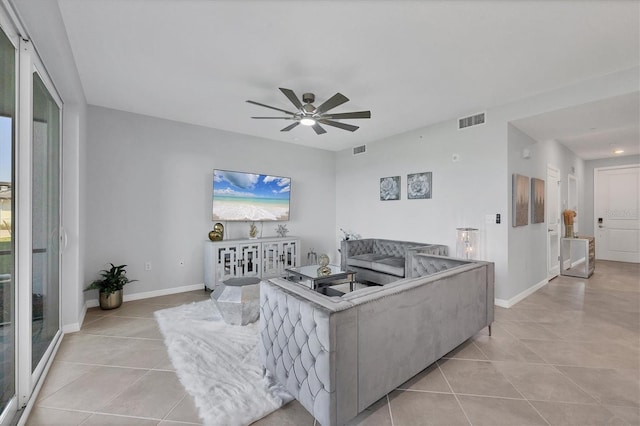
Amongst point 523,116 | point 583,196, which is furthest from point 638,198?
point 523,116

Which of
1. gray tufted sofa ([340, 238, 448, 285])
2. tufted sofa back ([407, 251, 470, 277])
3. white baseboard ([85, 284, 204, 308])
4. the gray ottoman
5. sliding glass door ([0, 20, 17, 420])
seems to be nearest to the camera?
Result: sliding glass door ([0, 20, 17, 420])

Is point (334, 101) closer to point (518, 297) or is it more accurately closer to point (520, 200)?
point (520, 200)

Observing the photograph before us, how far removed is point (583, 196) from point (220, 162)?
875cm

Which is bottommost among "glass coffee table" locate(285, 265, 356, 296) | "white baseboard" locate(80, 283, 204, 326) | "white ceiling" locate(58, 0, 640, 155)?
"white baseboard" locate(80, 283, 204, 326)

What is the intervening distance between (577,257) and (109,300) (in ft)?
29.6

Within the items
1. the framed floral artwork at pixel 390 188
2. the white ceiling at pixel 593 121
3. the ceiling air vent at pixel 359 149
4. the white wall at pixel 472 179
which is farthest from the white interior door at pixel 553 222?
the ceiling air vent at pixel 359 149

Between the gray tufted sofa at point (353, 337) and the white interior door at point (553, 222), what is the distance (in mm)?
4062

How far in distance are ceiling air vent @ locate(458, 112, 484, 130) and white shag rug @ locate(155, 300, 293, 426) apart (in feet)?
12.9

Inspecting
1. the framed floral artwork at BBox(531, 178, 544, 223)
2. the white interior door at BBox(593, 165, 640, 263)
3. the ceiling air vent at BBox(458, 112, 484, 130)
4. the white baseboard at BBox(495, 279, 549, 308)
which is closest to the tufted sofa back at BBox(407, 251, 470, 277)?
the white baseboard at BBox(495, 279, 549, 308)

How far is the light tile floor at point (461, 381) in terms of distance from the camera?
68.7 inches

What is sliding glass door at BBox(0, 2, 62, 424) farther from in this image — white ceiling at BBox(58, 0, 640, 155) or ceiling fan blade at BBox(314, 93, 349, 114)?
ceiling fan blade at BBox(314, 93, 349, 114)

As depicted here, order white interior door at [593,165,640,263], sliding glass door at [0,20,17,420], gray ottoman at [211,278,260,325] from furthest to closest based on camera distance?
white interior door at [593,165,640,263], gray ottoman at [211,278,260,325], sliding glass door at [0,20,17,420]

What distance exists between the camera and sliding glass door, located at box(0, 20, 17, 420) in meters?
1.56

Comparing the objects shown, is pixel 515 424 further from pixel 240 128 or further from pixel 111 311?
pixel 240 128
